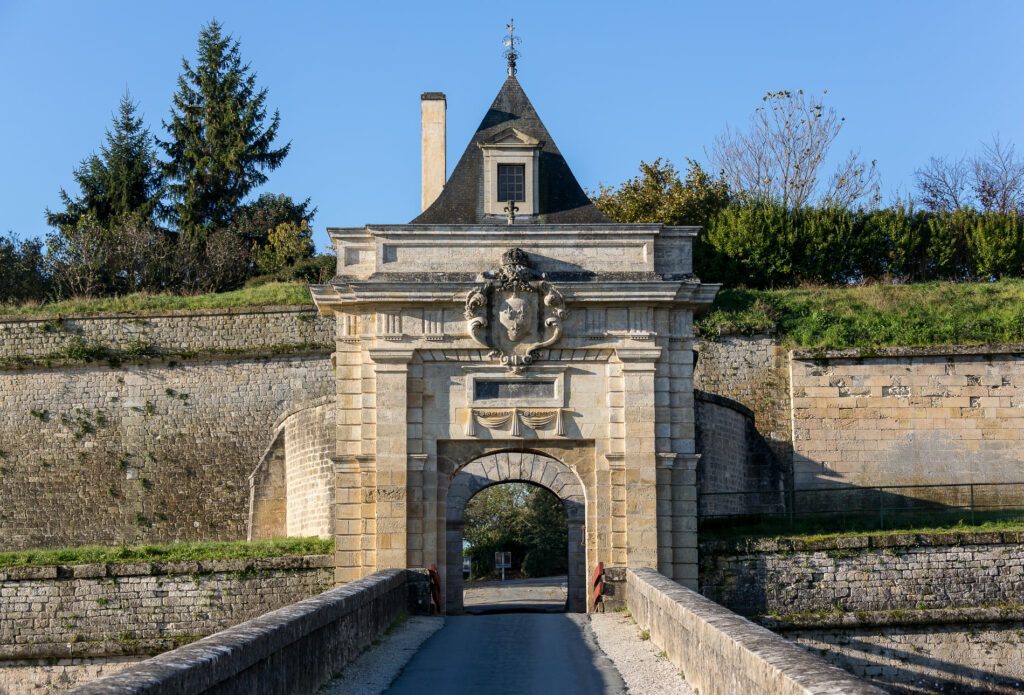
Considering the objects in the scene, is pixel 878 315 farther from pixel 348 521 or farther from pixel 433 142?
pixel 348 521

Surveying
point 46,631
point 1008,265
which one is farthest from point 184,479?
point 1008,265

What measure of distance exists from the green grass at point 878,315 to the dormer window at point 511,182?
9235 mm

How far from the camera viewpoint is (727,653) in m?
8.02

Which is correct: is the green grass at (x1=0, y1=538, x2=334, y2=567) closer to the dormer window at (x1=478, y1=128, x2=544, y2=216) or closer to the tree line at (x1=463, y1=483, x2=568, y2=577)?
the dormer window at (x1=478, y1=128, x2=544, y2=216)

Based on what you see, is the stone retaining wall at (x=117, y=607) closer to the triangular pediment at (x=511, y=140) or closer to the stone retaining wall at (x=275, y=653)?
the stone retaining wall at (x=275, y=653)

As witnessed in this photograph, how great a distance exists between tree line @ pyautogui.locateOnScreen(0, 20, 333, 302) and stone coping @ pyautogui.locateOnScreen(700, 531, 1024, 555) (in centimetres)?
1892

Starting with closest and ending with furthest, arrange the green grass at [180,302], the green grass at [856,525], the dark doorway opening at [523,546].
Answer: the green grass at [856,525], the green grass at [180,302], the dark doorway opening at [523,546]

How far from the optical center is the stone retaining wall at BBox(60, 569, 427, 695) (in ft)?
20.7

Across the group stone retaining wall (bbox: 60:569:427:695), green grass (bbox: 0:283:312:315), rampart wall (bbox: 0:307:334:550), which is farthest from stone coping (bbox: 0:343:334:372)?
stone retaining wall (bbox: 60:569:427:695)

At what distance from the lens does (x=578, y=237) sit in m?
16.3

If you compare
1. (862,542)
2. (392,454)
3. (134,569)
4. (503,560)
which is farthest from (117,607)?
(503,560)

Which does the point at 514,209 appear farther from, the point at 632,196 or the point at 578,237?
the point at 632,196

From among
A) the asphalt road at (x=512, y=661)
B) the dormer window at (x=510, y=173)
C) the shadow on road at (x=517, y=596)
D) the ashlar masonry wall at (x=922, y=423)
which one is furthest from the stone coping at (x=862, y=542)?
the ashlar masonry wall at (x=922, y=423)

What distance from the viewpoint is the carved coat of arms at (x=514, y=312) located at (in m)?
15.9
